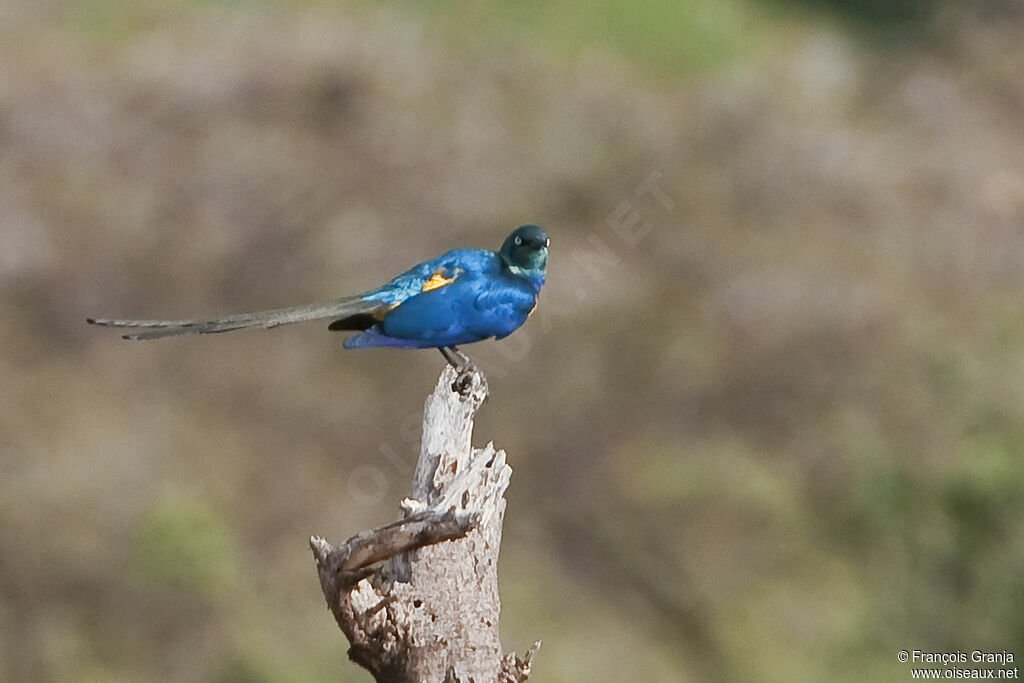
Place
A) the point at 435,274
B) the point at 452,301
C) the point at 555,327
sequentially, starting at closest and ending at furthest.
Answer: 1. the point at 452,301
2. the point at 435,274
3. the point at 555,327

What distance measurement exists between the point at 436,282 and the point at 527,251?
46 centimetres

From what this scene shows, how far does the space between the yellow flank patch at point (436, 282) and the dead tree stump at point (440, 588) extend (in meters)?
0.57

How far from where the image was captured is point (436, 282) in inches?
230

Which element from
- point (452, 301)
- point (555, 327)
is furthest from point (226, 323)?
point (555, 327)

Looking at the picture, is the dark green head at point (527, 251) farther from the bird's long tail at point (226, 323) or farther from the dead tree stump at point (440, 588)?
the bird's long tail at point (226, 323)

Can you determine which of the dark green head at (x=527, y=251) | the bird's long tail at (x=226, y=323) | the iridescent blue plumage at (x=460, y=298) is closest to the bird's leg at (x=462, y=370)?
the iridescent blue plumage at (x=460, y=298)

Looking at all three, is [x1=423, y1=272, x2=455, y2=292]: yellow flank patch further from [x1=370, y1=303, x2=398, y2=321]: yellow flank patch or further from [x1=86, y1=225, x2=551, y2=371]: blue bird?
[x1=370, y1=303, x2=398, y2=321]: yellow flank patch

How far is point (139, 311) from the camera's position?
13352mm

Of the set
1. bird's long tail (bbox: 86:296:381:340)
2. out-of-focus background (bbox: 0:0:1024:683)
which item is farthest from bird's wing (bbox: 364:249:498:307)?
out-of-focus background (bbox: 0:0:1024:683)

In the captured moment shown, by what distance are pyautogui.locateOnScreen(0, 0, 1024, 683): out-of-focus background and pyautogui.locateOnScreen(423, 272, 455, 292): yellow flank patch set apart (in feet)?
21.6

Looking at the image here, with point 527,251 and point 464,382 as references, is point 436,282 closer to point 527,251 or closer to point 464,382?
point 527,251

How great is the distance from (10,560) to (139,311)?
292 cm

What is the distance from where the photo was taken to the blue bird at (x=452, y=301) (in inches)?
225

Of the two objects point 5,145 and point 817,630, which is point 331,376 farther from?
point 817,630
